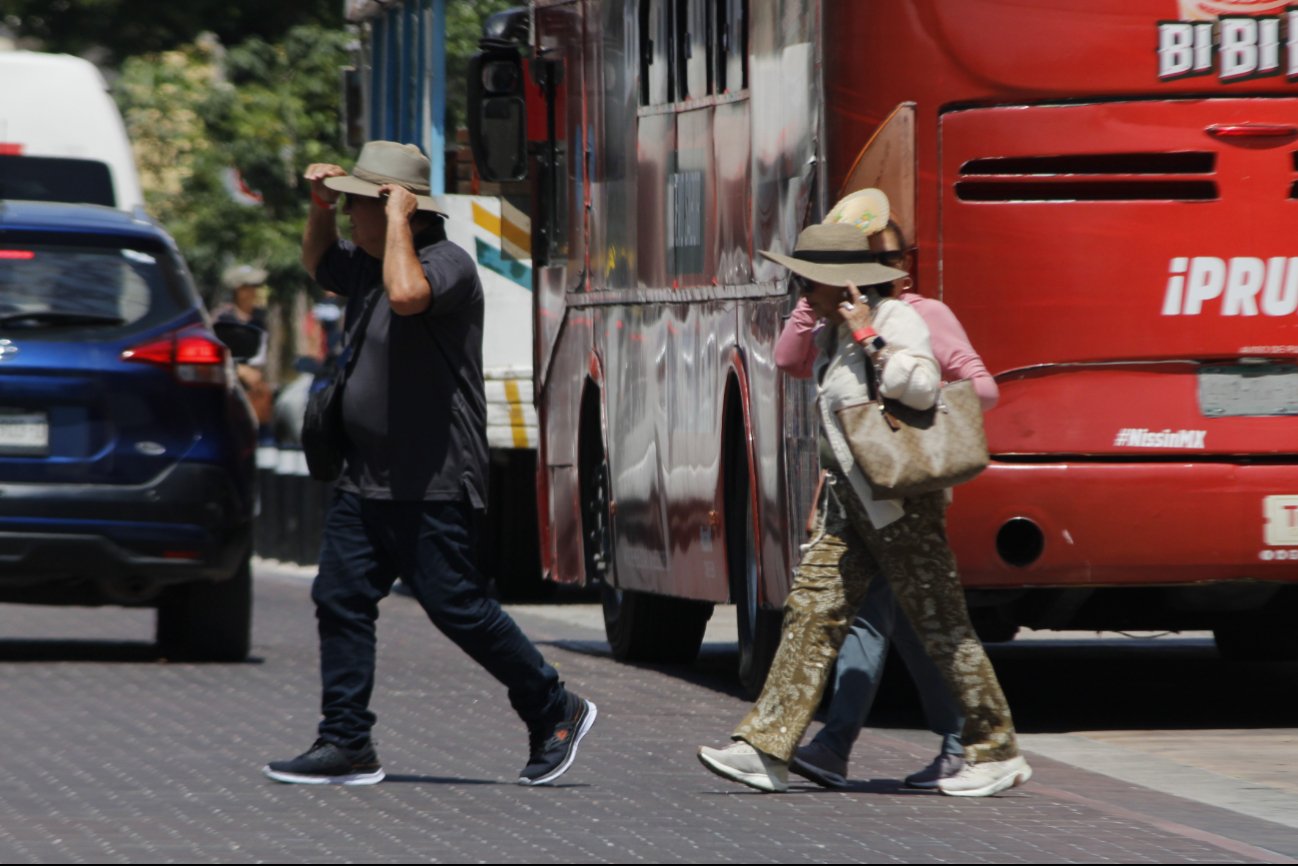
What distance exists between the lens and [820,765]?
29.4 feet

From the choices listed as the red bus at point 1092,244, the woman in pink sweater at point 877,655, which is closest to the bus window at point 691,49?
the red bus at point 1092,244

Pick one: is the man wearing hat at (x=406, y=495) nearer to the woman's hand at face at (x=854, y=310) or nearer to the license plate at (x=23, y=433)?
the woman's hand at face at (x=854, y=310)

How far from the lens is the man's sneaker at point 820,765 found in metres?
8.94

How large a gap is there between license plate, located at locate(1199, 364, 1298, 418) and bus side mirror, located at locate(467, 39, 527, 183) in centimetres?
468

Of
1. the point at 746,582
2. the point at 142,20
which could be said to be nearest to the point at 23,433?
the point at 746,582

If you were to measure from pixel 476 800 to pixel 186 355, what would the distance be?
15.3 feet

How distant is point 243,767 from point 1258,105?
13.0ft

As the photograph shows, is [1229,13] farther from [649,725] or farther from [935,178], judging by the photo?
[649,725]

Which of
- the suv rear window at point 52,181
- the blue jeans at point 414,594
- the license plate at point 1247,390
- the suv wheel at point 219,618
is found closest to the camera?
the blue jeans at point 414,594

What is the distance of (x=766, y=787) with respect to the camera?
8.81 m

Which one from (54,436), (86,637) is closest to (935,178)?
(54,436)

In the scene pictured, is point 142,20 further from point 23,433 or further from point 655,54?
point 655,54

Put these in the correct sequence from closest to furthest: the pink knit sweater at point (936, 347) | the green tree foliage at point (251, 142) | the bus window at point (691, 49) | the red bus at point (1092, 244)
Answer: the pink knit sweater at point (936, 347), the red bus at point (1092, 244), the bus window at point (691, 49), the green tree foliage at point (251, 142)

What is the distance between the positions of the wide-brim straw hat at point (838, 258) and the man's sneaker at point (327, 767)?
70.8 inches
